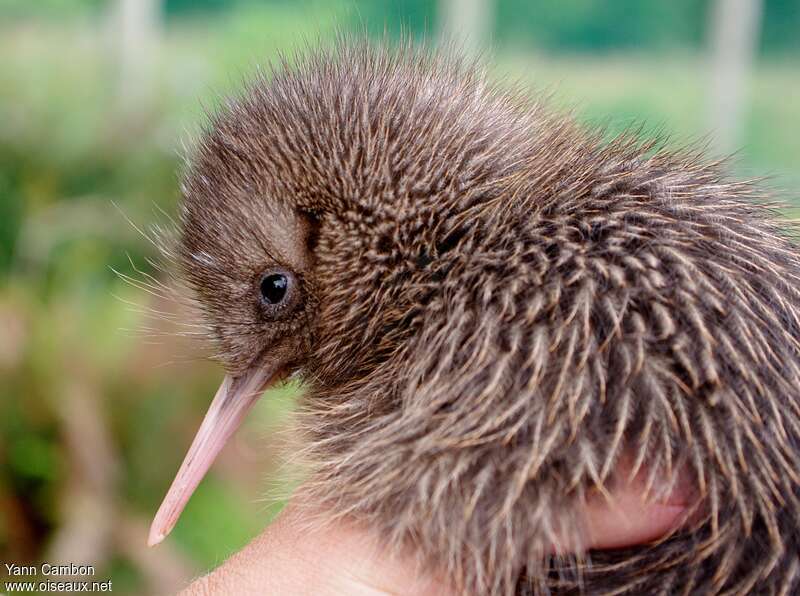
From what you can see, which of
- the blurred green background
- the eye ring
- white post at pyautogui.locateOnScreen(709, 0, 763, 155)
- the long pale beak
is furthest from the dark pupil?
white post at pyautogui.locateOnScreen(709, 0, 763, 155)

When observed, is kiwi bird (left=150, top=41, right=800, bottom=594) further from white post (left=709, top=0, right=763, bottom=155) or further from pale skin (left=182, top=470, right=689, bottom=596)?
white post (left=709, top=0, right=763, bottom=155)

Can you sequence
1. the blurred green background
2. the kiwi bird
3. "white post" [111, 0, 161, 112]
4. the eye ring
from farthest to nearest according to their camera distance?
"white post" [111, 0, 161, 112], the blurred green background, the eye ring, the kiwi bird

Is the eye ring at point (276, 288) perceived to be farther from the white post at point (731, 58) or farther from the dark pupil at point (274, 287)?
the white post at point (731, 58)

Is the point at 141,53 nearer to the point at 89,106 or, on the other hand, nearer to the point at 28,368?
the point at 89,106

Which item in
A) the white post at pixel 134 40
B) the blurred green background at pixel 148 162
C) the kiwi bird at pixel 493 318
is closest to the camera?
the kiwi bird at pixel 493 318

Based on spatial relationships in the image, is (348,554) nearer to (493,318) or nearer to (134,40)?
(493,318)

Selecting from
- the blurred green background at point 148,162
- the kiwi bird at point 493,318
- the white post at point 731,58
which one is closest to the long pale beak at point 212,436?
the kiwi bird at point 493,318
